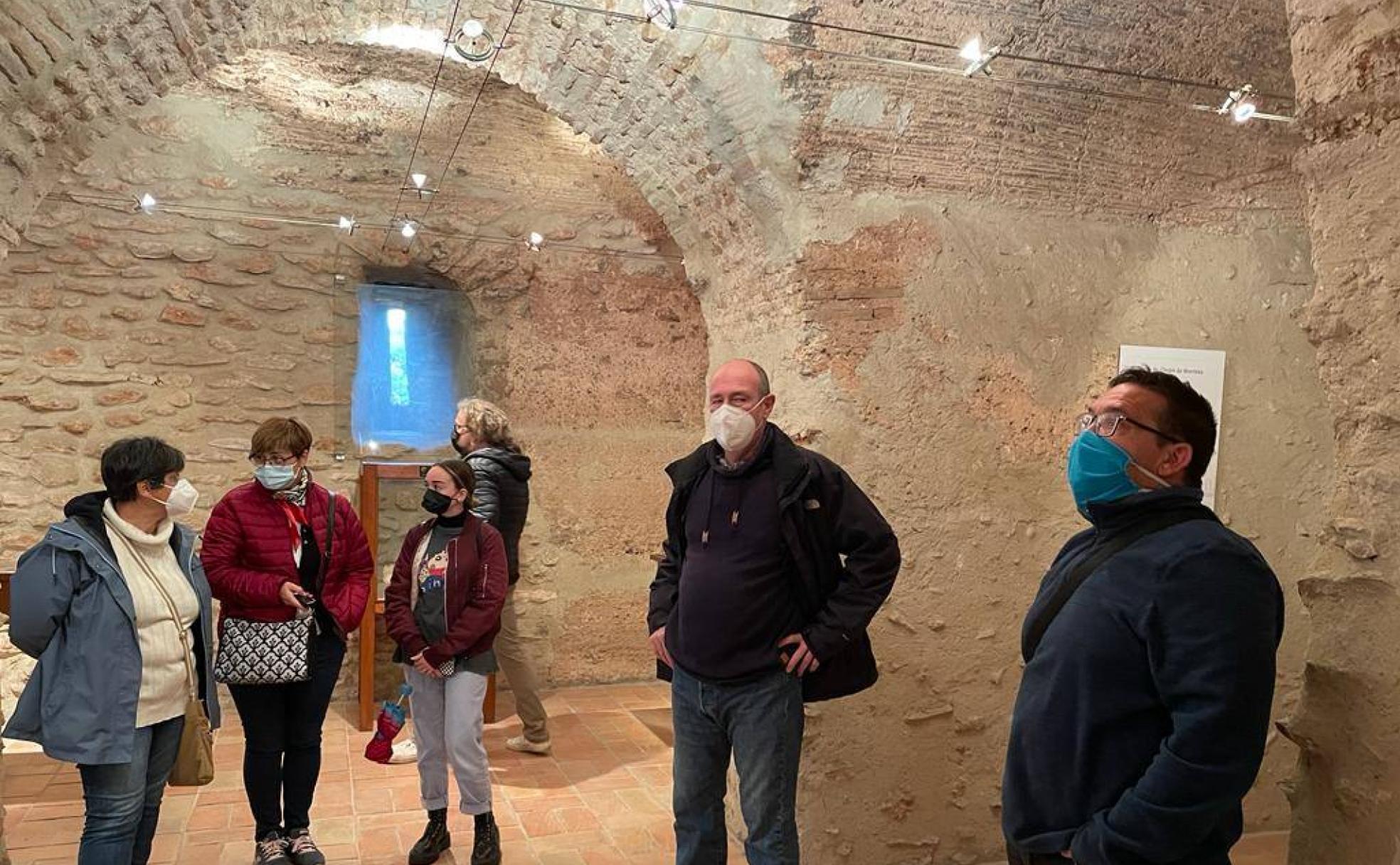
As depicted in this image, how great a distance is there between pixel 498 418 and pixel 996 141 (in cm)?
238

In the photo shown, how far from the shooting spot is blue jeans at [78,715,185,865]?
244cm

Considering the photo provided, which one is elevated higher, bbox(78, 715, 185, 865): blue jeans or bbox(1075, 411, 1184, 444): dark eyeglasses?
bbox(1075, 411, 1184, 444): dark eyeglasses

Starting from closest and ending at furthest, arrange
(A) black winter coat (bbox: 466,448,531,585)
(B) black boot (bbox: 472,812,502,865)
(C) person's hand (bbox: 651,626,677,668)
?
(C) person's hand (bbox: 651,626,677,668)
(B) black boot (bbox: 472,812,502,865)
(A) black winter coat (bbox: 466,448,531,585)

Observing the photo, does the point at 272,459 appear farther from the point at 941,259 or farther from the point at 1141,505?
the point at 1141,505

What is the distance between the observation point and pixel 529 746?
4555 mm

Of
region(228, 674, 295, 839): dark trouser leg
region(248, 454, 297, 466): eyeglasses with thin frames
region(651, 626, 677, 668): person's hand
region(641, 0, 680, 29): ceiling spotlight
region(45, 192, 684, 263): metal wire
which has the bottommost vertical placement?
region(228, 674, 295, 839): dark trouser leg

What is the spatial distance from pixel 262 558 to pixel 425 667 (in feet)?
2.07

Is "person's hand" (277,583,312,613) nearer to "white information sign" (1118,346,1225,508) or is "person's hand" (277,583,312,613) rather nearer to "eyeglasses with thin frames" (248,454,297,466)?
"eyeglasses with thin frames" (248,454,297,466)

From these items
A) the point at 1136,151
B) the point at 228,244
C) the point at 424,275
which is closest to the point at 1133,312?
the point at 1136,151

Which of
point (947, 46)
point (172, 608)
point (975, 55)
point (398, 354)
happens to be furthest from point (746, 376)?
point (398, 354)

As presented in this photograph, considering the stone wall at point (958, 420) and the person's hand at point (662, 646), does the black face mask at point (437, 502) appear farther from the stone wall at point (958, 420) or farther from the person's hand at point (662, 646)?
the stone wall at point (958, 420)

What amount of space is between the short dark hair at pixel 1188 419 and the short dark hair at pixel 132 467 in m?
2.36

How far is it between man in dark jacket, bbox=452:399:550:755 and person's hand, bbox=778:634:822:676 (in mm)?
1708

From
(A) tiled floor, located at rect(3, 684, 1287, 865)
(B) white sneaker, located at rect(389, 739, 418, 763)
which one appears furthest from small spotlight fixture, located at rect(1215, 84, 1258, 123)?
(B) white sneaker, located at rect(389, 739, 418, 763)
